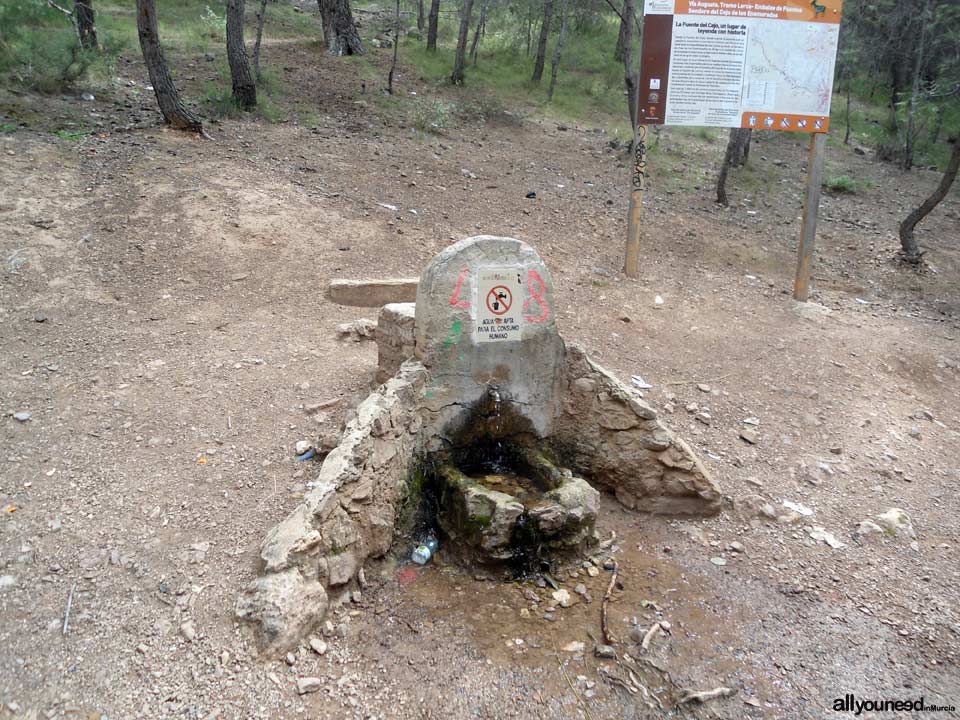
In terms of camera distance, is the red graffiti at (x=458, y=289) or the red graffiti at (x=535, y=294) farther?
the red graffiti at (x=535, y=294)

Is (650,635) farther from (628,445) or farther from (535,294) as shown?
(535,294)

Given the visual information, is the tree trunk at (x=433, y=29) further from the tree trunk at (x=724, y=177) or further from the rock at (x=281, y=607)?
the rock at (x=281, y=607)

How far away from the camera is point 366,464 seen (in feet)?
10.7

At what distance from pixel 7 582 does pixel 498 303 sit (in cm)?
255

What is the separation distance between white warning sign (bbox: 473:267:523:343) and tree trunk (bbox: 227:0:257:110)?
24.4ft

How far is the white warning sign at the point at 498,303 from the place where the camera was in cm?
357

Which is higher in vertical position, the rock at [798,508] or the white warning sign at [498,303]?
the white warning sign at [498,303]

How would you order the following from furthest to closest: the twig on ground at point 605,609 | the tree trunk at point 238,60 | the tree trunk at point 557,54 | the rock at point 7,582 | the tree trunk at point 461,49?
the tree trunk at point 557,54 → the tree trunk at point 461,49 → the tree trunk at point 238,60 → the twig on ground at point 605,609 → the rock at point 7,582

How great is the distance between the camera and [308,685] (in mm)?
2605

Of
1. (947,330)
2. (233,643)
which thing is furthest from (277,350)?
(947,330)

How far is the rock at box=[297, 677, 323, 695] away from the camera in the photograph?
2.58 metres

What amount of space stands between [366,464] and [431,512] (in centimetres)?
53

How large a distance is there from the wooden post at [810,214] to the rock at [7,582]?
6.82 meters

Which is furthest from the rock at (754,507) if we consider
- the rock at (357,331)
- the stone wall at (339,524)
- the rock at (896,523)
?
the rock at (357,331)
